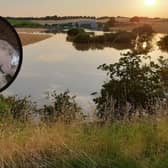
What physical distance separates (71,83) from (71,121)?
571 inches

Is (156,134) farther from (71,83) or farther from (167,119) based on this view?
(71,83)

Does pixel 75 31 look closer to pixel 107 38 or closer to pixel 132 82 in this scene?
pixel 107 38

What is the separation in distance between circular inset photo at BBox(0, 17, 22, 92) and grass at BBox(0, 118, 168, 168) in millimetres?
782

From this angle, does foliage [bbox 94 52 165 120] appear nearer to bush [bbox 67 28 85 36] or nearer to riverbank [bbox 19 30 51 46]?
riverbank [bbox 19 30 51 46]

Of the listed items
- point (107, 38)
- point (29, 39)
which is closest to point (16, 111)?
point (29, 39)

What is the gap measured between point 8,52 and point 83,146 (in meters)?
1.27

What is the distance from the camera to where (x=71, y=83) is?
20.2 metres

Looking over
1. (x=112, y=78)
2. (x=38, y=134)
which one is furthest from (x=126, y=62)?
(x=38, y=134)

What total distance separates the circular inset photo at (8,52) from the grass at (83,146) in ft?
2.57

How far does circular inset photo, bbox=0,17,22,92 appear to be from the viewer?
3924 mm

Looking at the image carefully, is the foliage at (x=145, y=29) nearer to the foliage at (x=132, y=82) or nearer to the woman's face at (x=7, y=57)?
the foliage at (x=132, y=82)

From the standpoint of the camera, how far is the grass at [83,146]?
4375mm

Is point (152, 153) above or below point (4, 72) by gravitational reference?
below

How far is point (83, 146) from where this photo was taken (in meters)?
4.70
